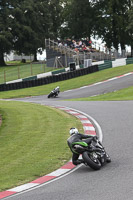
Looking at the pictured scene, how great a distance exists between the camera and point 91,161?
884 centimetres

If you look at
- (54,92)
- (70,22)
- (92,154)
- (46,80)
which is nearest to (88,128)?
(92,154)

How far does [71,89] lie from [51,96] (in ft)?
14.6

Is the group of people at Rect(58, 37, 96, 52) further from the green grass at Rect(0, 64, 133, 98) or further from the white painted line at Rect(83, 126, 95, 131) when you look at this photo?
the white painted line at Rect(83, 126, 95, 131)

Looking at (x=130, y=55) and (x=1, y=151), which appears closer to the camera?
(x=1, y=151)

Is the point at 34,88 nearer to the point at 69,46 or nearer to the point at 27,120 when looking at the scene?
the point at 69,46

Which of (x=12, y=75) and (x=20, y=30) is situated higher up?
(x=20, y=30)

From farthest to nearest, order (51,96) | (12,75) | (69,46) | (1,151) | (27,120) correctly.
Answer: (69,46)
(12,75)
(51,96)
(27,120)
(1,151)

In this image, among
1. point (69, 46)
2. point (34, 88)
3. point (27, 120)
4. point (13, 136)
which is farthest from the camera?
point (69, 46)

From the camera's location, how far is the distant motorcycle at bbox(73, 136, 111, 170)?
8.86m

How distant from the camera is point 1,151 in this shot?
11297mm

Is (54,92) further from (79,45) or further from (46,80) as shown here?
(79,45)

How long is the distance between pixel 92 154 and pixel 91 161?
25 cm

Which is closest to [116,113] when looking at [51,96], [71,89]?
[51,96]

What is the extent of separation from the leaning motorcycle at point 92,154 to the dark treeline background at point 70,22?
54.6 meters
